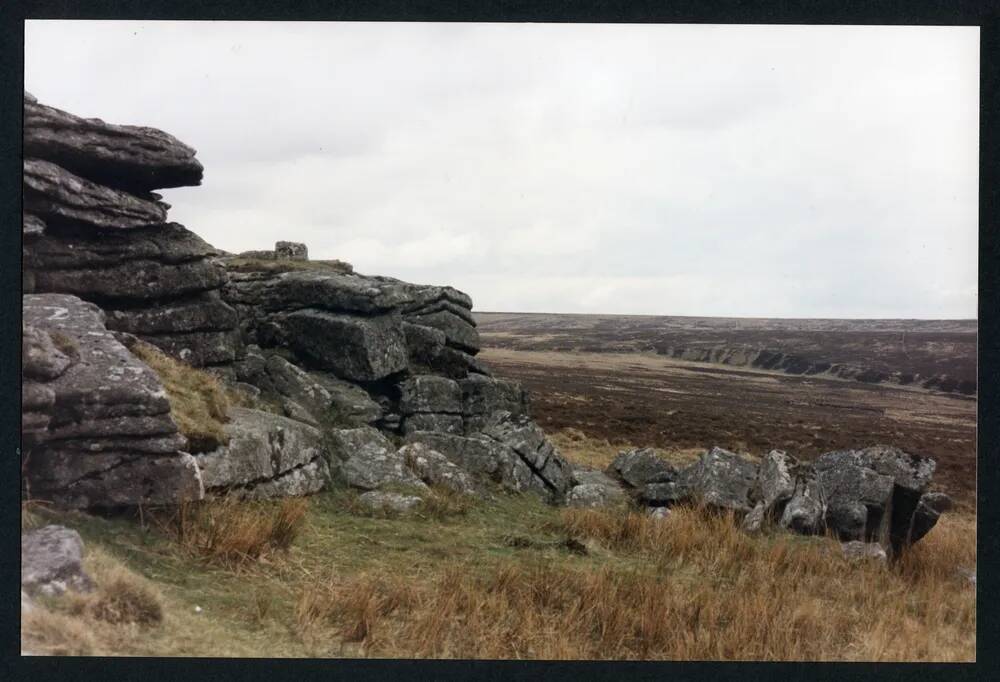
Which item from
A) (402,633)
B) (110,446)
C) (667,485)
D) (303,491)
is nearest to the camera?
(402,633)

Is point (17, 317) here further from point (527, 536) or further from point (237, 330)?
point (527, 536)

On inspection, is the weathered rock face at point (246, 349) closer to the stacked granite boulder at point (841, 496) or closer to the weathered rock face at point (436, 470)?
the weathered rock face at point (436, 470)

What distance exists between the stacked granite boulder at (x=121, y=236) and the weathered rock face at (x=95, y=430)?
222cm

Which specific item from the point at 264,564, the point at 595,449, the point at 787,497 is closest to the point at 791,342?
the point at 595,449

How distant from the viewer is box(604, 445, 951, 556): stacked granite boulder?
9367 mm

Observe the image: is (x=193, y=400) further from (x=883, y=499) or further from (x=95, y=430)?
(x=883, y=499)

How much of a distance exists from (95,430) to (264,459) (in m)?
2.16

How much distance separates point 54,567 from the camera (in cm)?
530

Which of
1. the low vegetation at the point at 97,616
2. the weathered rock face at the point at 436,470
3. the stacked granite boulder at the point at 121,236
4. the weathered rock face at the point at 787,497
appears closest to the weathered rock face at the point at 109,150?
the stacked granite boulder at the point at 121,236

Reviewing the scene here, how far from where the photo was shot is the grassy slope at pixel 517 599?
5.80 meters

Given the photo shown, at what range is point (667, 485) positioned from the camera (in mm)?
11281

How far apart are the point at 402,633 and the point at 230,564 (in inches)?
69.7

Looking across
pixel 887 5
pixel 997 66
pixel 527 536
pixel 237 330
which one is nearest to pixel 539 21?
pixel 887 5

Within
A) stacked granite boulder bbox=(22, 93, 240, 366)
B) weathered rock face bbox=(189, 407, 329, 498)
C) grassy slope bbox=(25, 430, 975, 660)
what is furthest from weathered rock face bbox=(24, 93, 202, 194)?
grassy slope bbox=(25, 430, 975, 660)
